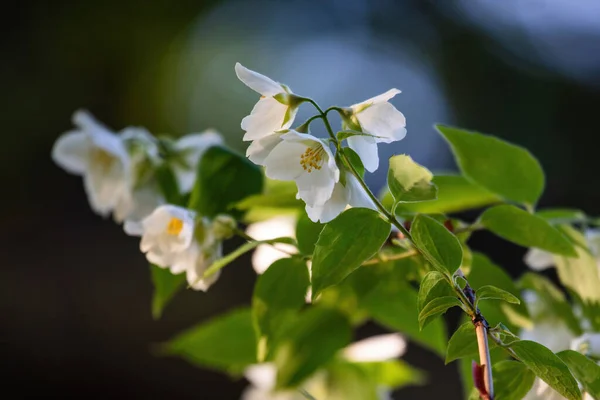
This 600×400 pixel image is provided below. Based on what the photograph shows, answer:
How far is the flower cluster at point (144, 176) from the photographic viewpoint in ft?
1.25

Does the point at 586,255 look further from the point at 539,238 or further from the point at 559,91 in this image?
the point at 559,91

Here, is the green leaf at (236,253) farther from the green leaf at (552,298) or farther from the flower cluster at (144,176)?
the green leaf at (552,298)

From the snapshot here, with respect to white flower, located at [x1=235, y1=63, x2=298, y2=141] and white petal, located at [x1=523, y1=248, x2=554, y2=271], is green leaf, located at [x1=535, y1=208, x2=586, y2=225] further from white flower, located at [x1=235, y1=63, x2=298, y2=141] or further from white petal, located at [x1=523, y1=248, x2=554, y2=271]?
white flower, located at [x1=235, y1=63, x2=298, y2=141]

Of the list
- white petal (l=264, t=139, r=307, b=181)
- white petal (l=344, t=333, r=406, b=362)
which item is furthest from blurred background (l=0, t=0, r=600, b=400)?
white petal (l=264, t=139, r=307, b=181)

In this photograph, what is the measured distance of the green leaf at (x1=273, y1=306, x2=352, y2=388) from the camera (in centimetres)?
50

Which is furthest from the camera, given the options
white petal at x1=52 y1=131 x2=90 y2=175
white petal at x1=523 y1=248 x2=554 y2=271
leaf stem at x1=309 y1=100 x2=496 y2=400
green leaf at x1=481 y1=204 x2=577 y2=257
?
white petal at x1=52 y1=131 x2=90 y2=175

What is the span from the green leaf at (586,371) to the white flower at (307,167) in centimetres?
13

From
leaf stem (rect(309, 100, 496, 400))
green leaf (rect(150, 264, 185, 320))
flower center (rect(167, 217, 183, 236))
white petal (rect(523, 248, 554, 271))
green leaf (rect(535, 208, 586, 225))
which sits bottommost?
green leaf (rect(150, 264, 185, 320))

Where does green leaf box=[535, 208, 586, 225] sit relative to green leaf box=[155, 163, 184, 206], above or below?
above

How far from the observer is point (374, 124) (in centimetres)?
30

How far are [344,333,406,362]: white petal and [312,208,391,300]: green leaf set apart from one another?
0.32 m

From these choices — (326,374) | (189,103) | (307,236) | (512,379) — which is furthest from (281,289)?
(189,103)

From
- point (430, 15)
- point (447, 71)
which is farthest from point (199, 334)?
point (430, 15)

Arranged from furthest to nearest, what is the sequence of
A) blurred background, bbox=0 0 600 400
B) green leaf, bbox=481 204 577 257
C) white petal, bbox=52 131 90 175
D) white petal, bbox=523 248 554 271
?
blurred background, bbox=0 0 600 400, white petal, bbox=52 131 90 175, white petal, bbox=523 248 554 271, green leaf, bbox=481 204 577 257
